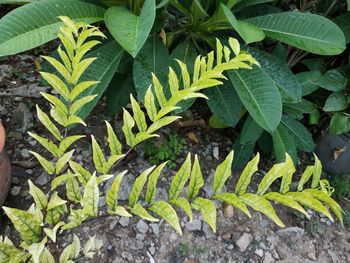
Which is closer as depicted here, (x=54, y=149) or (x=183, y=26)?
(x=54, y=149)

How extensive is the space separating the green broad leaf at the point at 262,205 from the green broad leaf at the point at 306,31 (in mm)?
663

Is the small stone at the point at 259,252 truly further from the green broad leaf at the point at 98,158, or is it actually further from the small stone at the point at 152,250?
the green broad leaf at the point at 98,158

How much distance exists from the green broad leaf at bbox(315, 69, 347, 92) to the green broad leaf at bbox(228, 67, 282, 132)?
16.8 inches

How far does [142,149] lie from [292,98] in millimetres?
642

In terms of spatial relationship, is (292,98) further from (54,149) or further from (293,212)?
(54,149)

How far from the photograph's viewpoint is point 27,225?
1.00m

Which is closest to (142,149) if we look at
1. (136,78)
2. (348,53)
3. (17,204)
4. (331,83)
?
(136,78)

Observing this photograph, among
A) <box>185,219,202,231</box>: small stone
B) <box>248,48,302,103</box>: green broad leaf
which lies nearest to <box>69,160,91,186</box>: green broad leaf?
<box>185,219,202,231</box>: small stone

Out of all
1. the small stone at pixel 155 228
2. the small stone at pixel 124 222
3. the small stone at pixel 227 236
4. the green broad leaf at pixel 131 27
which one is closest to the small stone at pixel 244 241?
the small stone at pixel 227 236

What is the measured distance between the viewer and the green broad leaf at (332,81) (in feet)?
5.69

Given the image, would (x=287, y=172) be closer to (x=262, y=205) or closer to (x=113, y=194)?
(x=262, y=205)

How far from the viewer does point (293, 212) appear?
5.77ft

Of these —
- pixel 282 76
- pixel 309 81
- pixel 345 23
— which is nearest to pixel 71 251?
pixel 282 76

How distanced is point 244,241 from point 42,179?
0.81 metres
